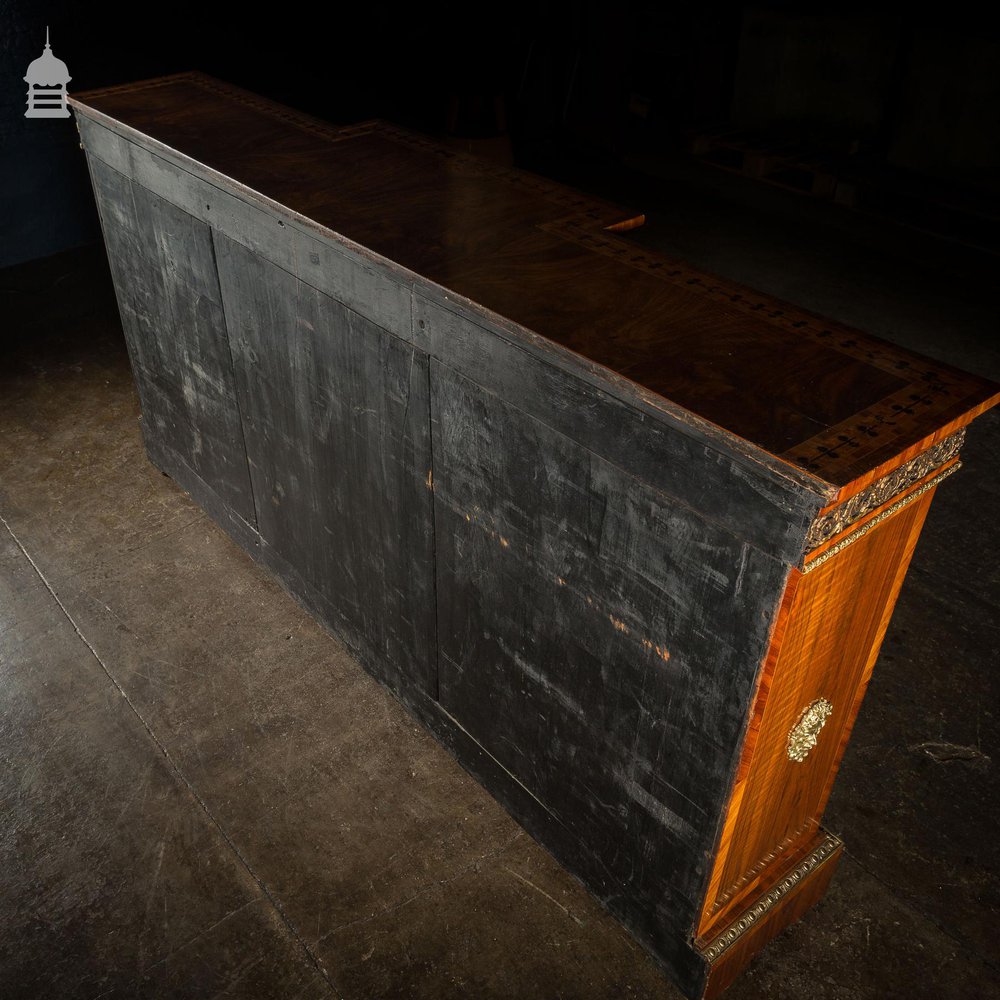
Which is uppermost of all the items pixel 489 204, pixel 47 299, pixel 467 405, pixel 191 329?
pixel 489 204

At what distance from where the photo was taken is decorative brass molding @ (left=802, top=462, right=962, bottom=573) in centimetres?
184

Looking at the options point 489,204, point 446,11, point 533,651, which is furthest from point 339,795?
point 446,11

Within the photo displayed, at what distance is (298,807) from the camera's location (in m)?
3.18

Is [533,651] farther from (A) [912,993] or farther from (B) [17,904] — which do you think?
(B) [17,904]

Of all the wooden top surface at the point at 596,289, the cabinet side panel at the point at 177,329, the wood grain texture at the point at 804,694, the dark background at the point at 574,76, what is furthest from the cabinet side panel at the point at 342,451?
the dark background at the point at 574,76

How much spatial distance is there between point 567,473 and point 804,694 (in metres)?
0.78

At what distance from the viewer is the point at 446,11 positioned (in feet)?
22.5

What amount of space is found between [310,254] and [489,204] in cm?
58

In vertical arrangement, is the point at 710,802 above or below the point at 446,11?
below

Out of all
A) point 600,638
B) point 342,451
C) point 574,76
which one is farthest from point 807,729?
point 574,76

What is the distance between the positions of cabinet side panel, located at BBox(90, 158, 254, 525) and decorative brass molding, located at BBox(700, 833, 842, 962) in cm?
243

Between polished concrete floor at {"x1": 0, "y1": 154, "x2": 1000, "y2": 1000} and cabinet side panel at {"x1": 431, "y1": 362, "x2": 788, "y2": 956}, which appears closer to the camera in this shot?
Answer: cabinet side panel at {"x1": 431, "y1": 362, "x2": 788, "y2": 956}

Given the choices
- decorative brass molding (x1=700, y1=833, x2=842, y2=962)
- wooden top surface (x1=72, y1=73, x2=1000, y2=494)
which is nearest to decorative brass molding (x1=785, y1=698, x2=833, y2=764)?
decorative brass molding (x1=700, y1=833, x2=842, y2=962)

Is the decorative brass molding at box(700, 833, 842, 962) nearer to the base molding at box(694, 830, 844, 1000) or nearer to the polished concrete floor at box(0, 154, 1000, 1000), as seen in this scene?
the base molding at box(694, 830, 844, 1000)
